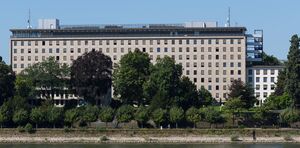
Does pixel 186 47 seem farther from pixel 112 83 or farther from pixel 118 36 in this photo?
pixel 112 83

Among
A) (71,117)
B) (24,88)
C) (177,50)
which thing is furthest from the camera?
(177,50)

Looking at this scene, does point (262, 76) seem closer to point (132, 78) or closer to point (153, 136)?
point (132, 78)

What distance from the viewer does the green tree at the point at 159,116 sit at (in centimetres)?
10812

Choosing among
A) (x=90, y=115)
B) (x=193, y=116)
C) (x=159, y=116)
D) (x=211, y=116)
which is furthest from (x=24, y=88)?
(x=211, y=116)

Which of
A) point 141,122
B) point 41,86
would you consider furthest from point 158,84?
point 41,86

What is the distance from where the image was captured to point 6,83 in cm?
12525

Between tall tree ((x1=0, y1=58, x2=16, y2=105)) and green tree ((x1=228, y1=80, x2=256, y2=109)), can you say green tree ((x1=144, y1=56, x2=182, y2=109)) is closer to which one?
green tree ((x1=228, y1=80, x2=256, y2=109))

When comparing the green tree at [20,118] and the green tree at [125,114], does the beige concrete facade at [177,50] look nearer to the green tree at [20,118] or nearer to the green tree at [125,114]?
the green tree at [125,114]

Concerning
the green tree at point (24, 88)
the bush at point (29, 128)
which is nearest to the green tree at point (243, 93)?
the green tree at point (24, 88)

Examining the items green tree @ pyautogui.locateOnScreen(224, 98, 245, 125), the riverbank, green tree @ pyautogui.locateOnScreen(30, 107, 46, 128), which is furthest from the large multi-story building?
the riverbank

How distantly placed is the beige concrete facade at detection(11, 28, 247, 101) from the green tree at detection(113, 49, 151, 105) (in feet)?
125

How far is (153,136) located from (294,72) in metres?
23.7

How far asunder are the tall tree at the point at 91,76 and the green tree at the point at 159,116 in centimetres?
2287

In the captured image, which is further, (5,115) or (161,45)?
(161,45)
